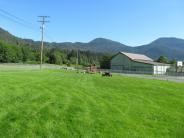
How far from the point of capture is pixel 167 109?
15.9 metres

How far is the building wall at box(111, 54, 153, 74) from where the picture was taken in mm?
99662

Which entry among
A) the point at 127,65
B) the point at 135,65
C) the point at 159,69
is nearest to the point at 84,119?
the point at 135,65

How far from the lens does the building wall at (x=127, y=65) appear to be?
99.7 metres

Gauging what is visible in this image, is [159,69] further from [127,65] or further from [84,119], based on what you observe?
[84,119]

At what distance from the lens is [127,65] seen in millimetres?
107438

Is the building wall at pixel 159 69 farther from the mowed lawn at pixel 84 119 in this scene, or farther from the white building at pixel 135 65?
the mowed lawn at pixel 84 119

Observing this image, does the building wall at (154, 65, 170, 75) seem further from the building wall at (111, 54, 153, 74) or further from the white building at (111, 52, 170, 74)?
the building wall at (111, 54, 153, 74)

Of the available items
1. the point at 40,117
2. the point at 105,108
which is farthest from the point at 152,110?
the point at 40,117

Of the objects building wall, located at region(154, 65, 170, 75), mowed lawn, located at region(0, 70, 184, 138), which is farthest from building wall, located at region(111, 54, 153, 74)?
mowed lawn, located at region(0, 70, 184, 138)

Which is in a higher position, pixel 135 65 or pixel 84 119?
pixel 135 65

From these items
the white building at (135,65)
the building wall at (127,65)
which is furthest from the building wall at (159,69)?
the building wall at (127,65)

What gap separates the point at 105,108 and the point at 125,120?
2544mm

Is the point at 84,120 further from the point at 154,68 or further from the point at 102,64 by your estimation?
the point at 102,64

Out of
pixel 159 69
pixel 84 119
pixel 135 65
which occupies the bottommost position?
pixel 84 119
